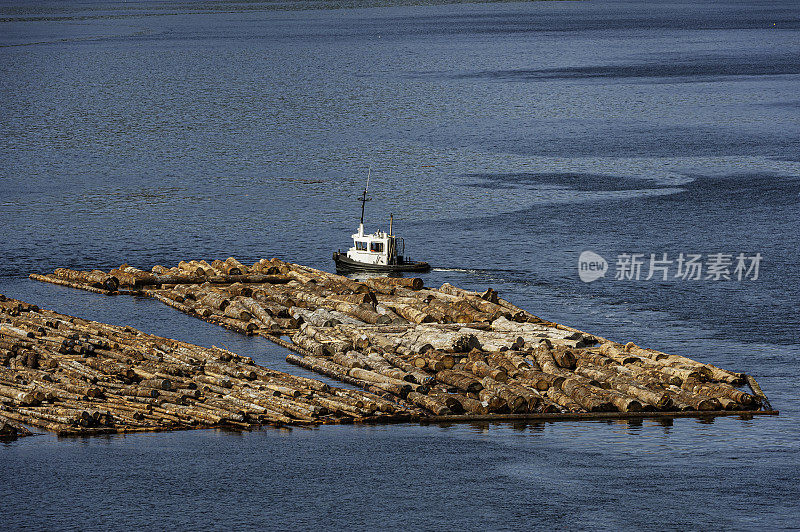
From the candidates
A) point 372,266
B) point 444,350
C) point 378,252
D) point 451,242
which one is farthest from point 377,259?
point 444,350

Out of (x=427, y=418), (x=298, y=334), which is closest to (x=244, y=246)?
(x=298, y=334)

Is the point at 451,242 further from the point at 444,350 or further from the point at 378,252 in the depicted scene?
the point at 444,350

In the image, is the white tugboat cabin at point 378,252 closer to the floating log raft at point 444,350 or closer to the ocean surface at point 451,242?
the ocean surface at point 451,242

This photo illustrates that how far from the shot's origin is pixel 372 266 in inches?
2958

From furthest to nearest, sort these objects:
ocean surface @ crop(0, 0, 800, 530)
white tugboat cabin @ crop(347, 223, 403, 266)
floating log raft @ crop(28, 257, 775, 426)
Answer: white tugboat cabin @ crop(347, 223, 403, 266), floating log raft @ crop(28, 257, 775, 426), ocean surface @ crop(0, 0, 800, 530)

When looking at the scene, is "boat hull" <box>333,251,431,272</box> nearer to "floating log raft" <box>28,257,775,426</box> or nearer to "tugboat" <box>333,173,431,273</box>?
"tugboat" <box>333,173,431,273</box>

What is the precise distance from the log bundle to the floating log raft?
297cm

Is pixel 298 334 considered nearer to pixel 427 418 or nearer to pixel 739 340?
pixel 427 418

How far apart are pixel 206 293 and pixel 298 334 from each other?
37.7 feet

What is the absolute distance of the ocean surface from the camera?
39969 millimetres

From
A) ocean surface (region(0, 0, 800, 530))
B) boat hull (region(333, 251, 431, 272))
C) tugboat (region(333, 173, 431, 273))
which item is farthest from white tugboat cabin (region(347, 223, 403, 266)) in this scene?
ocean surface (region(0, 0, 800, 530))

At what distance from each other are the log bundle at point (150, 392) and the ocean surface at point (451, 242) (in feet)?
2.97

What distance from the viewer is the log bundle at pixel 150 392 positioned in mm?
44406

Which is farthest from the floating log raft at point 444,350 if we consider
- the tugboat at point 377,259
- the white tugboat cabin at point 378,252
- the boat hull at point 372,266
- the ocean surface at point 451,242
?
the white tugboat cabin at point 378,252
